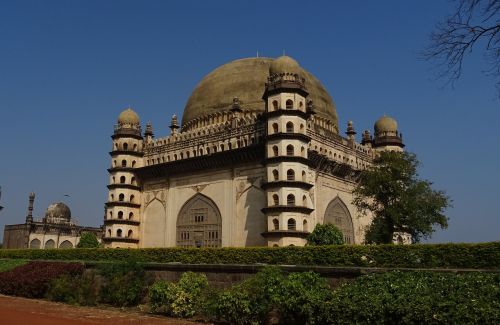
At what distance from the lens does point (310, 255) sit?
938 inches

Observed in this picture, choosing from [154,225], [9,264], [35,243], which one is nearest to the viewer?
[9,264]

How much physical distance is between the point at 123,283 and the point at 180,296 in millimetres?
3729

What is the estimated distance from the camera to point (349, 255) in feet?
74.3

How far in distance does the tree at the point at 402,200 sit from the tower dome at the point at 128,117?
23.1m

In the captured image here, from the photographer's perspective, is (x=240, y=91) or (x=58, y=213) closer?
(x=240, y=91)

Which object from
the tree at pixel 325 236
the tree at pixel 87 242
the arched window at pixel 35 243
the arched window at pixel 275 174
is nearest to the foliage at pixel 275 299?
the tree at pixel 325 236

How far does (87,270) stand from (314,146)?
19304 millimetres

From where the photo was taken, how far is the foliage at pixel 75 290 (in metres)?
17.6

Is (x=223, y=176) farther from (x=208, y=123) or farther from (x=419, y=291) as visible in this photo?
(x=419, y=291)

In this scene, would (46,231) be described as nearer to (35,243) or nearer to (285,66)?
(35,243)

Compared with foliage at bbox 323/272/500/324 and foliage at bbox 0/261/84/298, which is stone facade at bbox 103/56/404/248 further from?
foliage at bbox 323/272/500/324

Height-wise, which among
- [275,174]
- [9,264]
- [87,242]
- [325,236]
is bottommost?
[9,264]

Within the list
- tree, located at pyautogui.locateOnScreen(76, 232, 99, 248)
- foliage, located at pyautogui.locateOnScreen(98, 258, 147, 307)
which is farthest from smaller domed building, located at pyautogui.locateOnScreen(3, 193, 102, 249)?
foliage, located at pyautogui.locateOnScreen(98, 258, 147, 307)

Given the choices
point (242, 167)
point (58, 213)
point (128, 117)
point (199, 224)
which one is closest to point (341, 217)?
point (242, 167)
